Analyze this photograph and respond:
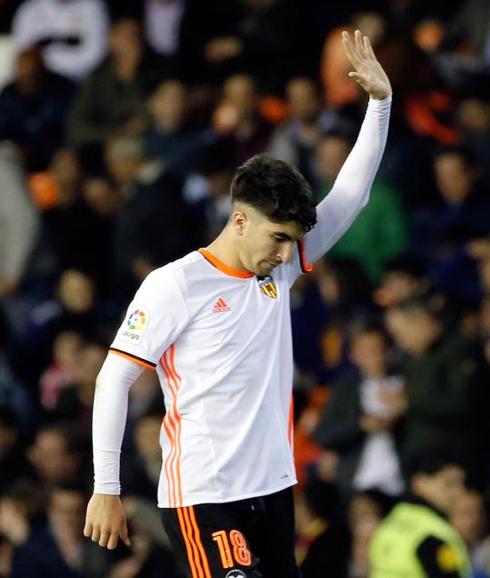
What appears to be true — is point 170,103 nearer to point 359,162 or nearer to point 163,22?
point 163,22

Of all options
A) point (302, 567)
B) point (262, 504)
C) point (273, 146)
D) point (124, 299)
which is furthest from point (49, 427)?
point (262, 504)

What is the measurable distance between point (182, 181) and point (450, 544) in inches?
185

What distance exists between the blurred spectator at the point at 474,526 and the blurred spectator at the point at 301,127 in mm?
3319

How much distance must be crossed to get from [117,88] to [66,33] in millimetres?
940

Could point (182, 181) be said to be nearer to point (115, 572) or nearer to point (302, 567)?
point (115, 572)

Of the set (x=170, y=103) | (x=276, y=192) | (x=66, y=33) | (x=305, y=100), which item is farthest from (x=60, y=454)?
(x=276, y=192)

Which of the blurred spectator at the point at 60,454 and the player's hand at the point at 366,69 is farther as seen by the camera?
the blurred spectator at the point at 60,454

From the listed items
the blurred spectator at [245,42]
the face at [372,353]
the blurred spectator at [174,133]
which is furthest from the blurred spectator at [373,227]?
the blurred spectator at [245,42]

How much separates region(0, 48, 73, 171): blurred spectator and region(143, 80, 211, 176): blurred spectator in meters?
1.37

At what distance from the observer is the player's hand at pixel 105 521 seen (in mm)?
6129

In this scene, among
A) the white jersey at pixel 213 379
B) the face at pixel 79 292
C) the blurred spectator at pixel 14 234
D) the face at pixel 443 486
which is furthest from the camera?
the blurred spectator at pixel 14 234

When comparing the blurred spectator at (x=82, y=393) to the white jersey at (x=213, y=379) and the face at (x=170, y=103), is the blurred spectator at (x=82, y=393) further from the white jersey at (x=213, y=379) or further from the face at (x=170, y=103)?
the white jersey at (x=213, y=379)

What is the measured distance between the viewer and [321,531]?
929cm

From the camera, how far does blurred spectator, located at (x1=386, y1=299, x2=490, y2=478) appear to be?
10.1 metres
